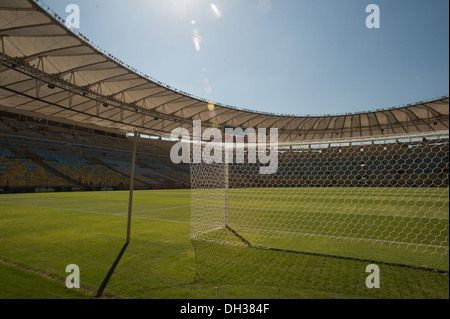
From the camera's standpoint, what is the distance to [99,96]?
21109mm

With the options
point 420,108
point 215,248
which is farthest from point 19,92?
point 420,108

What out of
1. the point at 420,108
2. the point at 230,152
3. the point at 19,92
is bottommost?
the point at 230,152

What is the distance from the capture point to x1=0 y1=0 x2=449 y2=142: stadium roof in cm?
1305

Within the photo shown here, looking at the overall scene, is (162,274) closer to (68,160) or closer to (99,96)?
(99,96)

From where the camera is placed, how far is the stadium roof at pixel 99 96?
13.1m

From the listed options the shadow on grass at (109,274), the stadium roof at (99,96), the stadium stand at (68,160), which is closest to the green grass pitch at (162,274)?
the shadow on grass at (109,274)

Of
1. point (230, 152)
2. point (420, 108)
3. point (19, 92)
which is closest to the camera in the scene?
point (230, 152)

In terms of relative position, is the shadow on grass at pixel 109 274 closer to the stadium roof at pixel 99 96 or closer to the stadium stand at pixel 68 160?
the stadium roof at pixel 99 96

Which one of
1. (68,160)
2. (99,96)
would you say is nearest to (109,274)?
(99,96)

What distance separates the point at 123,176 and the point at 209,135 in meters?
14.2

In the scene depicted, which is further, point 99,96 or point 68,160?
point 68,160

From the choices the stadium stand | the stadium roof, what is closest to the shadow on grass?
the stadium roof
